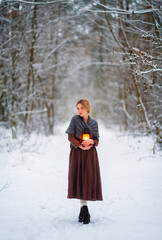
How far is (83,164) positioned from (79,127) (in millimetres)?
594

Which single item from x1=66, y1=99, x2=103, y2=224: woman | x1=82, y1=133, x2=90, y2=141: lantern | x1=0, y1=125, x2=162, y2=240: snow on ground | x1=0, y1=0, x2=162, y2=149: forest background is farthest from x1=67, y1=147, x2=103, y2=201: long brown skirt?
x1=0, y1=0, x2=162, y2=149: forest background

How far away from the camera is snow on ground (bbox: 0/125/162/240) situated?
9.64 feet

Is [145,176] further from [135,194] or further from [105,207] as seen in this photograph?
[105,207]

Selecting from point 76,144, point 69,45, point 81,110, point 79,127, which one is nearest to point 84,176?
point 76,144

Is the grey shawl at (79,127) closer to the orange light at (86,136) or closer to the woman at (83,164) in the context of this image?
the woman at (83,164)

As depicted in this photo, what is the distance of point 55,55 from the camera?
12328 mm

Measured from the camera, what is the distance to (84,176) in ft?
10.5

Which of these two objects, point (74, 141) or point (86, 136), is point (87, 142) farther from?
point (74, 141)

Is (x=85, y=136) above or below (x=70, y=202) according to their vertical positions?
above

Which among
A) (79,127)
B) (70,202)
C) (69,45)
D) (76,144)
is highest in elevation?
(69,45)

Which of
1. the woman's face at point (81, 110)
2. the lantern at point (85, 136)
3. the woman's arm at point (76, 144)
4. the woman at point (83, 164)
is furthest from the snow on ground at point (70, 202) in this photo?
the woman's face at point (81, 110)

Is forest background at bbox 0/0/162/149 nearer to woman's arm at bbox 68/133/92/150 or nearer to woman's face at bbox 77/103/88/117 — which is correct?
woman's face at bbox 77/103/88/117

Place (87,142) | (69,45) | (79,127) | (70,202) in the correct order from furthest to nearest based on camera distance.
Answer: (69,45) < (70,202) < (79,127) < (87,142)

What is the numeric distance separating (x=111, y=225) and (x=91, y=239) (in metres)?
0.49
